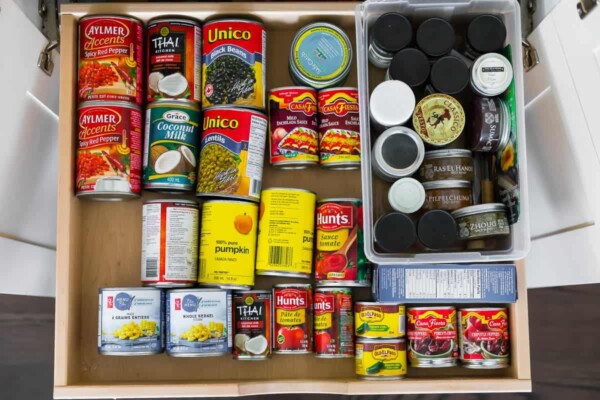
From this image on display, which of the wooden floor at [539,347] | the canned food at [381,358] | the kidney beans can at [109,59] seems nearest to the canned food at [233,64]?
the kidney beans can at [109,59]

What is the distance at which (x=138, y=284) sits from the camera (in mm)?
1328

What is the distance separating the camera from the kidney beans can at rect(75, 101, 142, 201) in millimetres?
1219

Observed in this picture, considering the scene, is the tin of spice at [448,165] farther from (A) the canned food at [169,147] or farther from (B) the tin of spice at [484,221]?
(A) the canned food at [169,147]

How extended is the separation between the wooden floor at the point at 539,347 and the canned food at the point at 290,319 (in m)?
0.38

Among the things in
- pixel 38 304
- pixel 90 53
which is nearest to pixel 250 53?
pixel 90 53

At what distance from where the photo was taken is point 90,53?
124 cm

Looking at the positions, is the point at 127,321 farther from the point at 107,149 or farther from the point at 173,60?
the point at 173,60

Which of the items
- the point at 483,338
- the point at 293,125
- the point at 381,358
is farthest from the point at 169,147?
the point at 483,338

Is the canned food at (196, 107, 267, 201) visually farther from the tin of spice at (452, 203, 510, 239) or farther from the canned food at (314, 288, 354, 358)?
the tin of spice at (452, 203, 510, 239)

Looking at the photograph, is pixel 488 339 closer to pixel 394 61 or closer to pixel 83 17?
pixel 394 61

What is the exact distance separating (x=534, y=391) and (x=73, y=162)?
3.75 ft

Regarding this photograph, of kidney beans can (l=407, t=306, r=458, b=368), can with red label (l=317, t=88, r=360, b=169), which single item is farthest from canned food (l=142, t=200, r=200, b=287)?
kidney beans can (l=407, t=306, r=458, b=368)

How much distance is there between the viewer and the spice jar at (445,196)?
120 cm

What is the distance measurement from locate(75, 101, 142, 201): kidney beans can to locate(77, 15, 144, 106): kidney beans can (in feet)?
0.07
